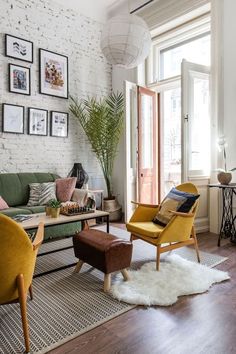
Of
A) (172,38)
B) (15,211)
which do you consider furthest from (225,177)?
(172,38)

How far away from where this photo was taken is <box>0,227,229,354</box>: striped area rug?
1.67 meters

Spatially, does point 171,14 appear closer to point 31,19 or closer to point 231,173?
point 31,19

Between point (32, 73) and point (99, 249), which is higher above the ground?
point (32, 73)

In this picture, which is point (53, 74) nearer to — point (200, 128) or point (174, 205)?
point (200, 128)

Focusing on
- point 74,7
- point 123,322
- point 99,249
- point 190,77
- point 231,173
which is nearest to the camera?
point 123,322

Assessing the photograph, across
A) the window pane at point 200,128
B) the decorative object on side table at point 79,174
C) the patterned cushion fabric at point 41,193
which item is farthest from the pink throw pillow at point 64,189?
the window pane at point 200,128

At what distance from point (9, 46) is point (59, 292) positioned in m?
3.76

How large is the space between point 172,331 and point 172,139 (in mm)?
5186

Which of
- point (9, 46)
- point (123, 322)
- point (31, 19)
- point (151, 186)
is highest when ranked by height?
point (31, 19)

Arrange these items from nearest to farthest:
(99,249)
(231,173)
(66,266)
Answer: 1. (99,249)
2. (66,266)
3. (231,173)

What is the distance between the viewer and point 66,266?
8.89ft

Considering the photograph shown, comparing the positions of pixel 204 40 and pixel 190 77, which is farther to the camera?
pixel 204 40

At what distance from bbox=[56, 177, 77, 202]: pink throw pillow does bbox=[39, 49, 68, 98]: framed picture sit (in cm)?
164

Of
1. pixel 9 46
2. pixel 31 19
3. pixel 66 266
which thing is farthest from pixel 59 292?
pixel 31 19
